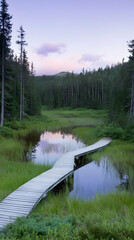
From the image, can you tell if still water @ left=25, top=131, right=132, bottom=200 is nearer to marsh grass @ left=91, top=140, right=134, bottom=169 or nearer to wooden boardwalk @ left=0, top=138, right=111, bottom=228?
marsh grass @ left=91, top=140, right=134, bottom=169

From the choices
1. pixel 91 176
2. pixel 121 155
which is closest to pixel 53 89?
Answer: pixel 121 155

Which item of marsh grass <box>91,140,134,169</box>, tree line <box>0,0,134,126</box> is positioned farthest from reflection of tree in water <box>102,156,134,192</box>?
tree line <box>0,0,134,126</box>

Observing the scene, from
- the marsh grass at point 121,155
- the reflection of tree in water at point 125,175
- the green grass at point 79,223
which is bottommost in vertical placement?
the reflection of tree in water at point 125,175

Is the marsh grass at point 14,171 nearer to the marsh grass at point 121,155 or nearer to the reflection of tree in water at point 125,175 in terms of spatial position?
the reflection of tree in water at point 125,175

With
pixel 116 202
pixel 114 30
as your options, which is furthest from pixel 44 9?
pixel 116 202

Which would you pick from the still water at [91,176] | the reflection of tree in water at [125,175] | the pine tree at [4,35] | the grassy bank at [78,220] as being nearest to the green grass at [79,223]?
the grassy bank at [78,220]

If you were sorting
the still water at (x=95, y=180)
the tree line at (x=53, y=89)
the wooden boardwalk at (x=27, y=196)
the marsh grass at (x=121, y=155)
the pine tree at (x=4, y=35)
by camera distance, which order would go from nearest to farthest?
1. the wooden boardwalk at (x=27, y=196)
2. the still water at (x=95, y=180)
3. the marsh grass at (x=121, y=155)
4. the pine tree at (x=4, y=35)
5. the tree line at (x=53, y=89)

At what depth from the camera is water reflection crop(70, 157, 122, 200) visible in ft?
26.5

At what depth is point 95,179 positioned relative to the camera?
9.69 metres

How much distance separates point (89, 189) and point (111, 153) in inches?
233

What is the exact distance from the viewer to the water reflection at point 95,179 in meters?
8.07

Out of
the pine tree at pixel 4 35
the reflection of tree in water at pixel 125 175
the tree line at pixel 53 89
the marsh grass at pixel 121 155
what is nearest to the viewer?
the reflection of tree in water at pixel 125 175

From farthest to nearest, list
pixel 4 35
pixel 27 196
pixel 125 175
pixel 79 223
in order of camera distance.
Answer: pixel 4 35
pixel 125 175
pixel 27 196
pixel 79 223

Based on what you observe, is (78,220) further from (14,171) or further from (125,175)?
(125,175)
